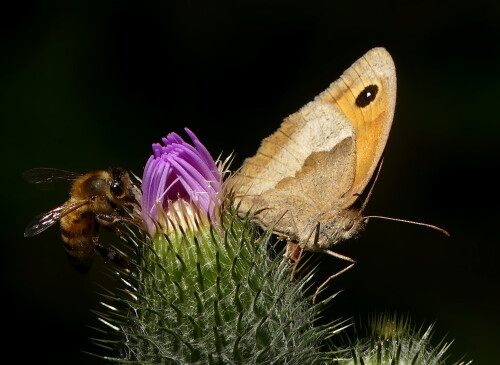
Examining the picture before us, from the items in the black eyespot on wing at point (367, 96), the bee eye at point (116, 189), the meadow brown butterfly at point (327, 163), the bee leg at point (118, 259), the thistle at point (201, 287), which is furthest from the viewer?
the black eyespot on wing at point (367, 96)

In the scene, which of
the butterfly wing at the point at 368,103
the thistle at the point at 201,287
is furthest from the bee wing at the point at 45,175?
the butterfly wing at the point at 368,103

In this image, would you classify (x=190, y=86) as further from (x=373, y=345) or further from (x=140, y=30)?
(x=373, y=345)

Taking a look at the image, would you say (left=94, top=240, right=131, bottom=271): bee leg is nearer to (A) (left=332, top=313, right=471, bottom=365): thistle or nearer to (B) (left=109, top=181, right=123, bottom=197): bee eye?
(B) (left=109, top=181, right=123, bottom=197): bee eye

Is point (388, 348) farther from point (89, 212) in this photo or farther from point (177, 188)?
point (89, 212)

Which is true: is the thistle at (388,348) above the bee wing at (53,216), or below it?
below

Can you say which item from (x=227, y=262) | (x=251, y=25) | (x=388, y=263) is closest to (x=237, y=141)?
(x=251, y=25)

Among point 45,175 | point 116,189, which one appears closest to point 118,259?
point 116,189

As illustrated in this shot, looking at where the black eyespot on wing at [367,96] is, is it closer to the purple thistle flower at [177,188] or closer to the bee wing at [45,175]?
the purple thistle flower at [177,188]
